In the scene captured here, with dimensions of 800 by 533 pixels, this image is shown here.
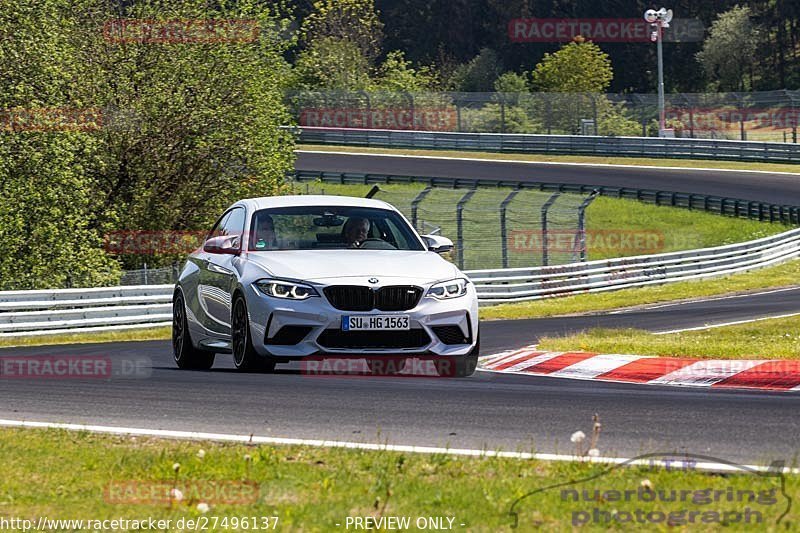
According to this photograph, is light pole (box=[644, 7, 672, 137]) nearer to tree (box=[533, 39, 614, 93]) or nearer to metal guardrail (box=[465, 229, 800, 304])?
tree (box=[533, 39, 614, 93])

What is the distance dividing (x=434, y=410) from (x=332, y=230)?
3117 mm

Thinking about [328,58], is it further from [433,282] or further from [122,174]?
[433,282]

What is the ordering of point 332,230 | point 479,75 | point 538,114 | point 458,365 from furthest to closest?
point 479,75, point 538,114, point 332,230, point 458,365

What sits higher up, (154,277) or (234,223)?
(234,223)

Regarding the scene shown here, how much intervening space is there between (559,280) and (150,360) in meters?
19.0

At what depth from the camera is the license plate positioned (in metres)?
10.3

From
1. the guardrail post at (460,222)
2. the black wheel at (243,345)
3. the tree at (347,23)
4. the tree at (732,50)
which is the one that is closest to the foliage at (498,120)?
the tree at (347,23)

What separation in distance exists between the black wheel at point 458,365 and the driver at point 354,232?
1.30m

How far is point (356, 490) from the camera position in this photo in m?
6.11

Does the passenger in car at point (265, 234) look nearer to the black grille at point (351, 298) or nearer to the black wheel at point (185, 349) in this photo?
the black grille at point (351, 298)

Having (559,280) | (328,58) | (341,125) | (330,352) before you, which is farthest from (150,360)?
(328,58)

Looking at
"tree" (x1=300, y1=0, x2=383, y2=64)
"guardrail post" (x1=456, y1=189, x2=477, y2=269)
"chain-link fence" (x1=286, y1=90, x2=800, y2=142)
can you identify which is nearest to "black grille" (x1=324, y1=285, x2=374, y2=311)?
"guardrail post" (x1=456, y1=189, x2=477, y2=269)

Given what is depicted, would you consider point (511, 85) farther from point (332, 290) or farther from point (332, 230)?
point (332, 290)

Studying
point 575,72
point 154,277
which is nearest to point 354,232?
point 154,277
